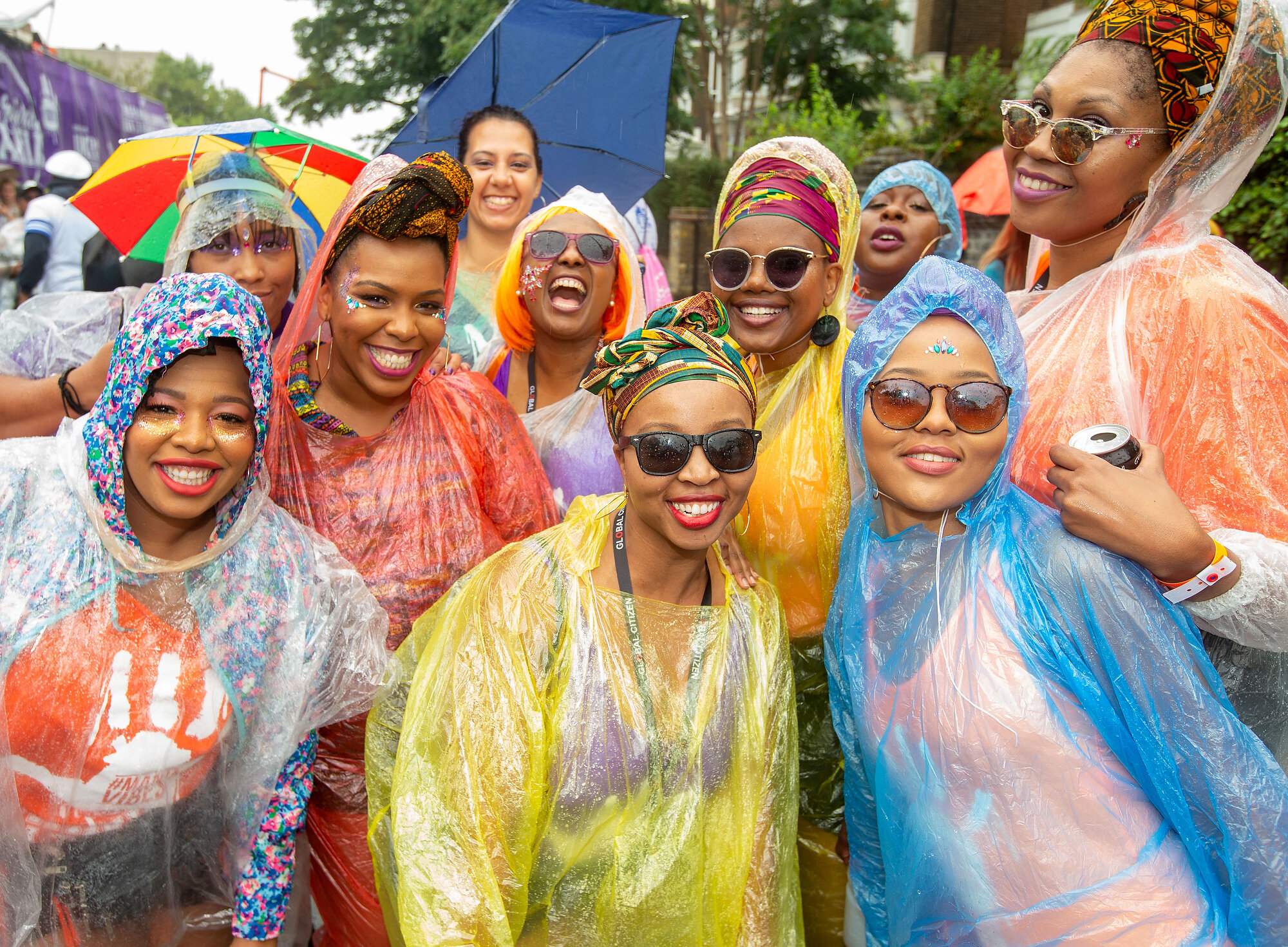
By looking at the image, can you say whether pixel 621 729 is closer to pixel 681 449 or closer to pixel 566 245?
pixel 681 449

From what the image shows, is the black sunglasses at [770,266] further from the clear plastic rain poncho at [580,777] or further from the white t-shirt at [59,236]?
the white t-shirt at [59,236]

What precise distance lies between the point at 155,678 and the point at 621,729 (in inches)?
35.6

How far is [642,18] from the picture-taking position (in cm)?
381

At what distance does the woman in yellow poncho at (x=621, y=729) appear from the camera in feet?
5.29

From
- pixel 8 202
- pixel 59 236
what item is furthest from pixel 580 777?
pixel 8 202

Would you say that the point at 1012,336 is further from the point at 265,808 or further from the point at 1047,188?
the point at 265,808

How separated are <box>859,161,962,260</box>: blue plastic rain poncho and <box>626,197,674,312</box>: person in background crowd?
1.01 meters

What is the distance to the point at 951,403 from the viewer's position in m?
1.67

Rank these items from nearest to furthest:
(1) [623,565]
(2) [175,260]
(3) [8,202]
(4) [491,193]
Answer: (1) [623,565] < (2) [175,260] < (4) [491,193] < (3) [8,202]

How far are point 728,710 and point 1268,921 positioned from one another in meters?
0.95

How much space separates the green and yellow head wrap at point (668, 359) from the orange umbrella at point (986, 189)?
344 centimetres

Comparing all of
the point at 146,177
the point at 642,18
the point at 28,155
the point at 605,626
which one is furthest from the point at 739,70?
the point at 605,626

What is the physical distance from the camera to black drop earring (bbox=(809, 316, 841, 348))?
2283 mm

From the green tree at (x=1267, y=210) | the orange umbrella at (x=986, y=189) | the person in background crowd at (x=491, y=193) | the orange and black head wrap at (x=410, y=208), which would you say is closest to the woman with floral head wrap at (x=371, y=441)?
the orange and black head wrap at (x=410, y=208)
